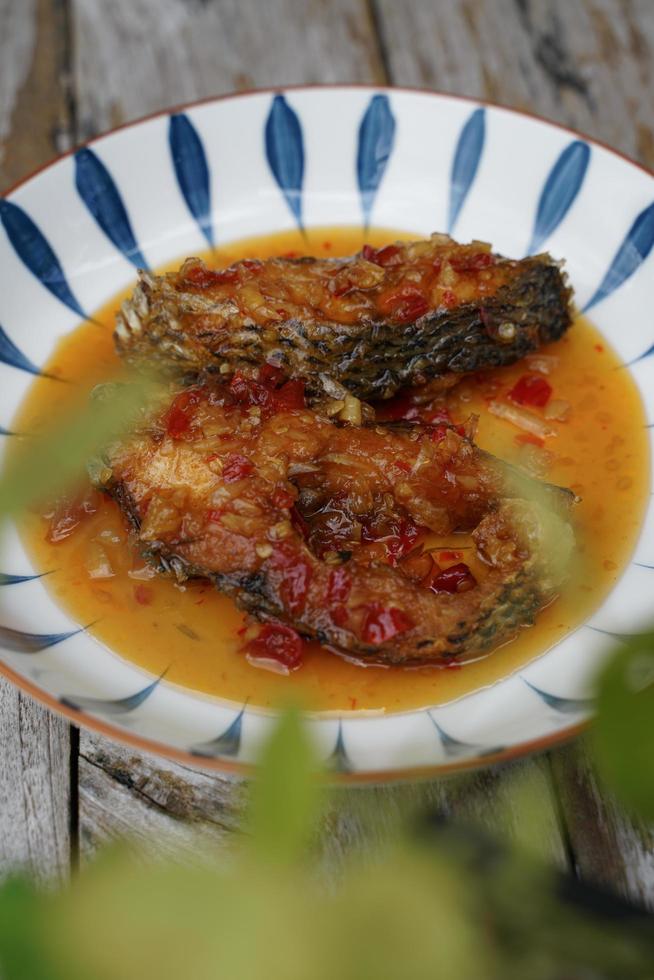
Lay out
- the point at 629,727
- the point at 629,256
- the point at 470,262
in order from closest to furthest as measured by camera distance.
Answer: the point at 629,727 → the point at 470,262 → the point at 629,256

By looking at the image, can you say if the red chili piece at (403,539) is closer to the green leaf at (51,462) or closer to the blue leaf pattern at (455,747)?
the blue leaf pattern at (455,747)

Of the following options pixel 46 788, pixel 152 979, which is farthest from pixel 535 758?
pixel 152 979

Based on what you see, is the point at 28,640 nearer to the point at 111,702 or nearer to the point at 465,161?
the point at 111,702

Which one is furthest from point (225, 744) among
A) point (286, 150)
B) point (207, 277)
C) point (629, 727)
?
point (286, 150)

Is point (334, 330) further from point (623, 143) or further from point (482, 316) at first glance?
point (623, 143)

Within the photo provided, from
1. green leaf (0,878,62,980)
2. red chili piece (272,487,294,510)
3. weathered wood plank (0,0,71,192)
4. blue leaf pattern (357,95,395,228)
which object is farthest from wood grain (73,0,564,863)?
green leaf (0,878,62,980)

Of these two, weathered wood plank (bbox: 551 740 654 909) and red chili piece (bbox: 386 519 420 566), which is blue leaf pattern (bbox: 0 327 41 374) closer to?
red chili piece (bbox: 386 519 420 566)
